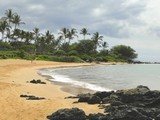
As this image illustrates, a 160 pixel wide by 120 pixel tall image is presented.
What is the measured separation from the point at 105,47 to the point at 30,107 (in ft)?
419

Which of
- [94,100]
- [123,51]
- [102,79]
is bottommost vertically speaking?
[102,79]

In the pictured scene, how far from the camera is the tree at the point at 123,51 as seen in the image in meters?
148

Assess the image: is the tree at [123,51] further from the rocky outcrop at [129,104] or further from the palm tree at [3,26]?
the rocky outcrop at [129,104]

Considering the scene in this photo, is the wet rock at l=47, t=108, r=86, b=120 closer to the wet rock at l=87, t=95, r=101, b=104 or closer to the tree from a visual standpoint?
the wet rock at l=87, t=95, r=101, b=104

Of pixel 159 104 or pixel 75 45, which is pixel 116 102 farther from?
pixel 75 45

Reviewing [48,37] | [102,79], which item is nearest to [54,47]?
[48,37]

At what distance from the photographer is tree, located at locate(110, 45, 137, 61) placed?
148312 mm

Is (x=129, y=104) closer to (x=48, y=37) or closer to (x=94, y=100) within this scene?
(x=94, y=100)

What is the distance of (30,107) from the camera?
17.0 meters

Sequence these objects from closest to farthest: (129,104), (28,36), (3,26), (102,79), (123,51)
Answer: (129,104) → (102,79) → (3,26) → (28,36) → (123,51)

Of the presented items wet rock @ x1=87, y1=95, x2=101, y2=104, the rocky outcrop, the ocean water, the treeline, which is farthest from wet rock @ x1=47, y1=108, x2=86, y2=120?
the treeline

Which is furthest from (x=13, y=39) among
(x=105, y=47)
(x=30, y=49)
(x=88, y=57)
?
(x=105, y=47)

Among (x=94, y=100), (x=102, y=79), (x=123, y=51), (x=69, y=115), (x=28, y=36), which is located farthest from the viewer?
(x=123, y=51)

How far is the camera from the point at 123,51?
149250mm
